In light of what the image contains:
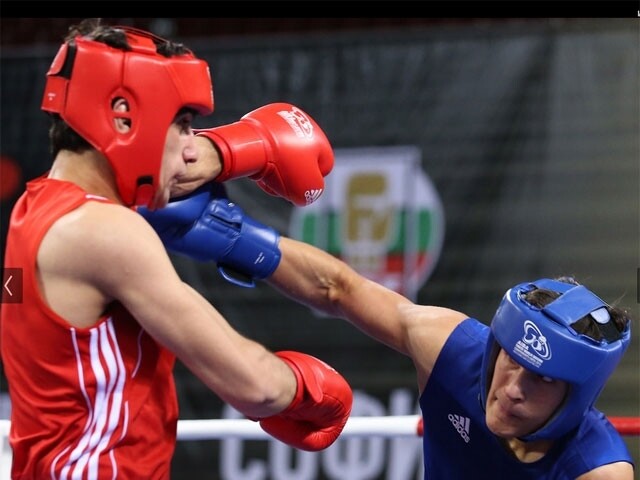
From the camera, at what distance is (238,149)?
2039 mm

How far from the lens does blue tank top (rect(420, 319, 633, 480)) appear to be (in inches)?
72.2

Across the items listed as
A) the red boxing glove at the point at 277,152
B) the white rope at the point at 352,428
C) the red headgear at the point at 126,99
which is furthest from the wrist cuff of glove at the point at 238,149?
the white rope at the point at 352,428

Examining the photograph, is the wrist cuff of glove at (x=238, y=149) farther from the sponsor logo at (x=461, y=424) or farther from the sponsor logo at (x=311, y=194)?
the sponsor logo at (x=461, y=424)

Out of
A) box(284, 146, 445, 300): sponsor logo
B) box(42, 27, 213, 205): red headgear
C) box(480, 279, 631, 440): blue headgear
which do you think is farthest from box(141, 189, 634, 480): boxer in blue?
box(284, 146, 445, 300): sponsor logo

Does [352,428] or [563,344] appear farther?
[352,428]

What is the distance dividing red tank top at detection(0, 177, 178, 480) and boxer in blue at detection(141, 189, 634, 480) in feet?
1.42

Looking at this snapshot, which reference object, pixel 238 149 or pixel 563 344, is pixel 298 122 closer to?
pixel 238 149

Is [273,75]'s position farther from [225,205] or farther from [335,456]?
[225,205]

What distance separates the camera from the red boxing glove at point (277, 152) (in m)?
2.04

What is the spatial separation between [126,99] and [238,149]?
0.48 metres

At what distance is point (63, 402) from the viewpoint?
1568 millimetres

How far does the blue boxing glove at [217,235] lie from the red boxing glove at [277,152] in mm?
69

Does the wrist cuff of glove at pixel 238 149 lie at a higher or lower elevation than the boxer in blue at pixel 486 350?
higher

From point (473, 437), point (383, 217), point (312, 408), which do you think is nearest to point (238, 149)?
point (312, 408)
